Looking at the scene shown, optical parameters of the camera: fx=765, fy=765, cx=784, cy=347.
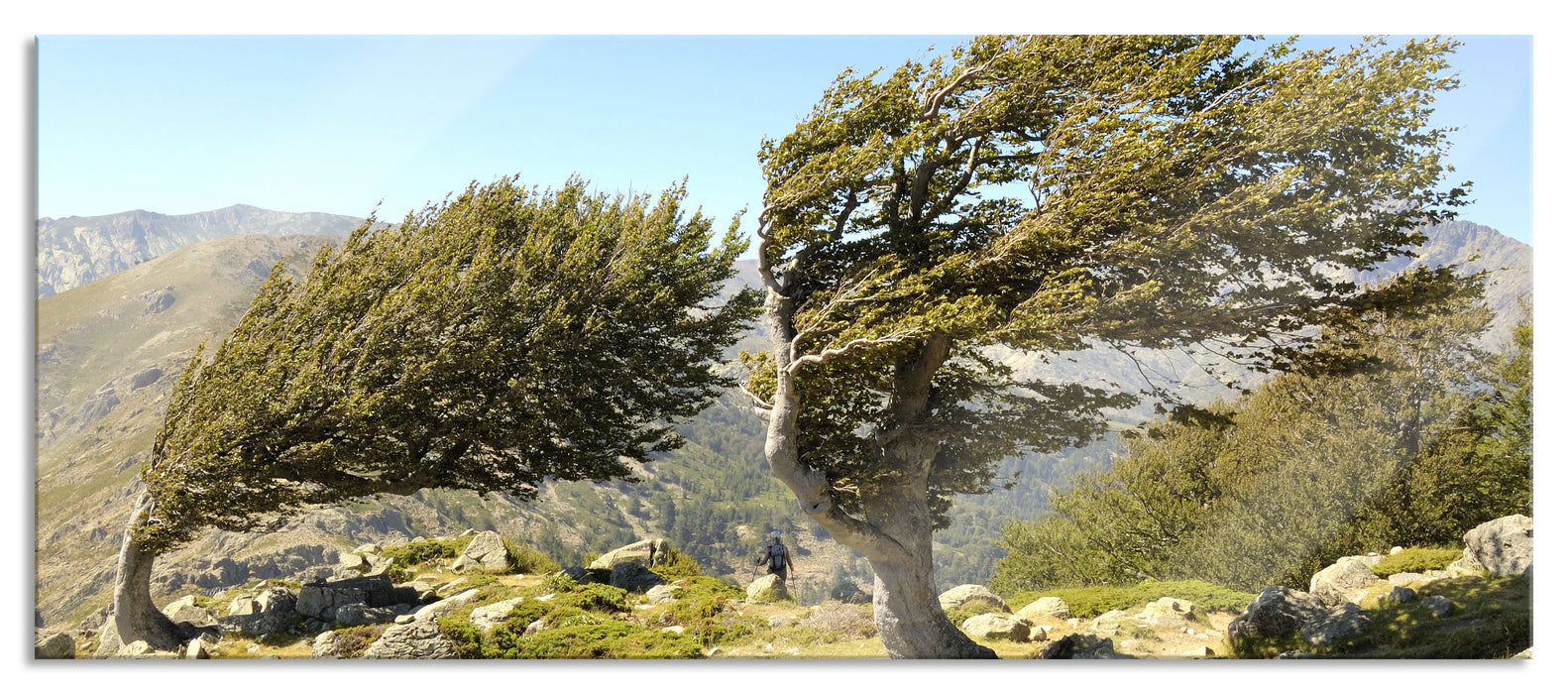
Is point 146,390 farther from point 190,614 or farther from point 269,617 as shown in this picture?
point 269,617

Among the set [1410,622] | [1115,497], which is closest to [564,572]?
[1410,622]

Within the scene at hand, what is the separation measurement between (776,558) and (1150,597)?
798 cm

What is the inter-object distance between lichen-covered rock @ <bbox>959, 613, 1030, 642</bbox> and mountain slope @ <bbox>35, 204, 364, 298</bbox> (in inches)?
562

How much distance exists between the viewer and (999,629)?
1298 cm

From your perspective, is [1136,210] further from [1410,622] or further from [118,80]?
[118,80]

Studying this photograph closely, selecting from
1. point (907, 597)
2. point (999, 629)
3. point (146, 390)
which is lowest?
point (999, 629)

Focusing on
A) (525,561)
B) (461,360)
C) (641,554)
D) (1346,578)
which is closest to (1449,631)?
(1346,578)

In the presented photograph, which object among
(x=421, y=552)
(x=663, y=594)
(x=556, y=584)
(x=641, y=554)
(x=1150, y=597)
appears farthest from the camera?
(x=421, y=552)

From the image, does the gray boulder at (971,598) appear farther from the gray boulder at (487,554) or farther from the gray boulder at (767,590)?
the gray boulder at (487,554)

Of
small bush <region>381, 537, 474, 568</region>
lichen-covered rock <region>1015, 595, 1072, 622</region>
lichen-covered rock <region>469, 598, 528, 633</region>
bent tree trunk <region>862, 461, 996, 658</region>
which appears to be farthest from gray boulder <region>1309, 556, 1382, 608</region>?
small bush <region>381, 537, 474, 568</region>

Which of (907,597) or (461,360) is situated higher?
(461,360)

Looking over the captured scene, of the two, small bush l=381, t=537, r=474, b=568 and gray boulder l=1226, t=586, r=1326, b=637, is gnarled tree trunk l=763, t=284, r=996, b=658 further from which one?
small bush l=381, t=537, r=474, b=568

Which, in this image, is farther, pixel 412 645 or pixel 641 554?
pixel 641 554

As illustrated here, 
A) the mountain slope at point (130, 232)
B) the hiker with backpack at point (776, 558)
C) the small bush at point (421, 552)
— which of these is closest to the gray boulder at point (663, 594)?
the hiker with backpack at point (776, 558)
